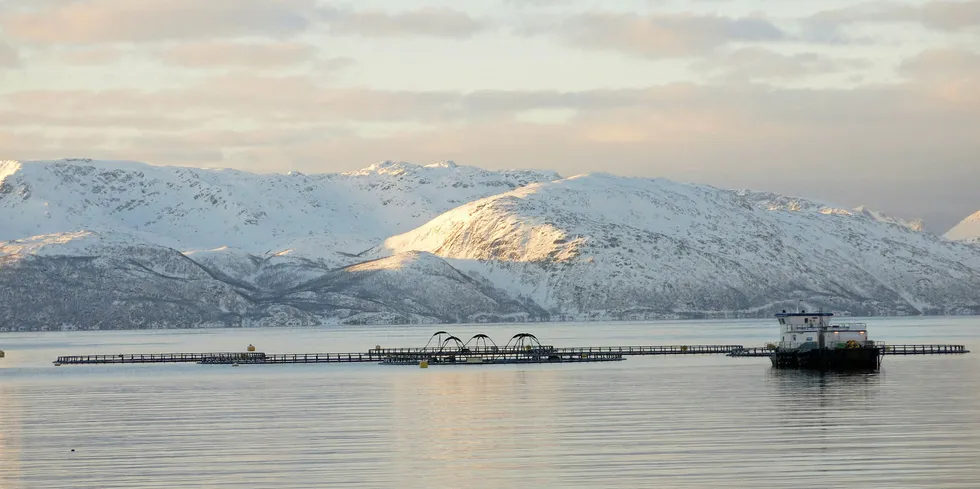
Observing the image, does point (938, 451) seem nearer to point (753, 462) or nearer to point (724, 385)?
point (753, 462)

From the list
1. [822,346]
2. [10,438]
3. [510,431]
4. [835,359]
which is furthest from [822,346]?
[10,438]

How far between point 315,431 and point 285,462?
17081 mm

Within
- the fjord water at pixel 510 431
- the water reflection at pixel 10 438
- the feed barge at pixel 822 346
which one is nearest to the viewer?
the fjord water at pixel 510 431

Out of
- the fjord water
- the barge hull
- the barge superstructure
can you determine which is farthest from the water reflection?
the barge superstructure

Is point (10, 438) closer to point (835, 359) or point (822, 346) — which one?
point (835, 359)

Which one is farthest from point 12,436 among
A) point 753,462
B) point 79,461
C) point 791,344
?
point 791,344

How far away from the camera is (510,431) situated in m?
89.0

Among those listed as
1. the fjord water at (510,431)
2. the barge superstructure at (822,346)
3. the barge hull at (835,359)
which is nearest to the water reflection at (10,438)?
the fjord water at (510,431)

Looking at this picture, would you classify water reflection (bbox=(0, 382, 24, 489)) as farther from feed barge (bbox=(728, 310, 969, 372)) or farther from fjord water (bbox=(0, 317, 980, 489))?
feed barge (bbox=(728, 310, 969, 372))

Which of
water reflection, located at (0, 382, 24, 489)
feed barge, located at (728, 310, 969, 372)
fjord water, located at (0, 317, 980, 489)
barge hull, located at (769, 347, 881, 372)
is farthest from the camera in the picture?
feed barge, located at (728, 310, 969, 372)

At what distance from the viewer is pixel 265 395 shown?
13062 cm

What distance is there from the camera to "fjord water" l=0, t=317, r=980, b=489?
219 ft

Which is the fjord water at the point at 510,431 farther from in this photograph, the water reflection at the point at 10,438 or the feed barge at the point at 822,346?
the feed barge at the point at 822,346

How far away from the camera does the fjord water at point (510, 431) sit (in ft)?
219
